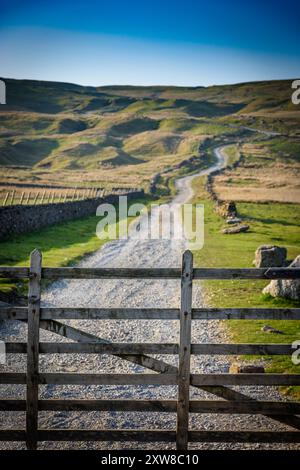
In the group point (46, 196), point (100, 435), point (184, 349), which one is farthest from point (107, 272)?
point (46, 196)

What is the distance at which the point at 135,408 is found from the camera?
22.5ft

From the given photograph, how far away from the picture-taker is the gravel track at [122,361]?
8.07 m

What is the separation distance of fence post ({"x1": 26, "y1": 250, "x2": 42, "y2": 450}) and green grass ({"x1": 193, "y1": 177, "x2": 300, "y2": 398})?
17.3 ft

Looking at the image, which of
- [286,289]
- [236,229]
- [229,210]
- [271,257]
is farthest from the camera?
[229,210]

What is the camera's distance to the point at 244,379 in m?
6.87

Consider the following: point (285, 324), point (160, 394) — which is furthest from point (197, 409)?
point (285, 324)

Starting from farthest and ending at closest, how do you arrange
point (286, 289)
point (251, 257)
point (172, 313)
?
point (251, 257) → point (286, 289) → point (172, 313)

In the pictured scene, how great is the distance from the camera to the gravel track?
8070 millimetres

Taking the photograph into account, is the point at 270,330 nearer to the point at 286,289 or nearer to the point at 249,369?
the point at 286,289

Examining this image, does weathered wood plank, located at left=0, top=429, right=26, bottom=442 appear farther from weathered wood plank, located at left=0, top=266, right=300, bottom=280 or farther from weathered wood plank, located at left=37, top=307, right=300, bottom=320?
weathered wood plank, located at left=0, top=266, right=300, bottom=280

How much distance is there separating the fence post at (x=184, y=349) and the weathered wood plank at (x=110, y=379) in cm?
19

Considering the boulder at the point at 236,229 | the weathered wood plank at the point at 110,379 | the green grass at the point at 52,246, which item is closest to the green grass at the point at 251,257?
the boulder at the point at 236,229

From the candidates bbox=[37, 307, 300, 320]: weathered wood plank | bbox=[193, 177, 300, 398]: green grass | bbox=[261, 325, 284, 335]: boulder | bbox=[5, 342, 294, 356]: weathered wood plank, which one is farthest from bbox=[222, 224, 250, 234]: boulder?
bbox=[5, 342, 294, 356]: weathered wood plank

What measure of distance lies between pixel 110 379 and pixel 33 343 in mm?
1239
